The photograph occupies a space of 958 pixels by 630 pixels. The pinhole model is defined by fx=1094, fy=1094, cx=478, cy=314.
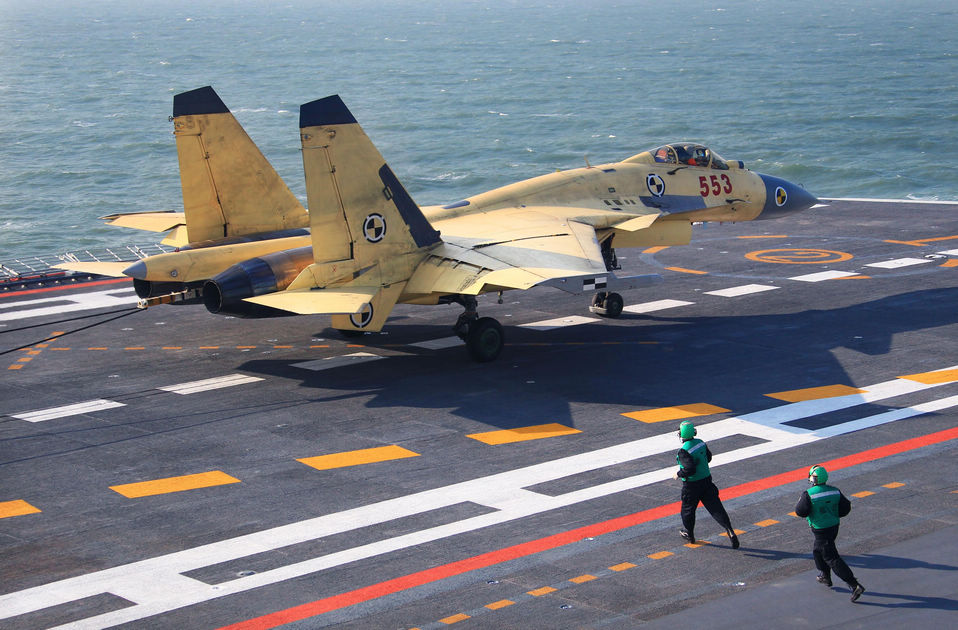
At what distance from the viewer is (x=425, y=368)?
2881 cm

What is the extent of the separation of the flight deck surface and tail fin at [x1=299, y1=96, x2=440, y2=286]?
10.3ft

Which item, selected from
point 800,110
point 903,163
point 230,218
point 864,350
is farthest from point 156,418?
point 800,110

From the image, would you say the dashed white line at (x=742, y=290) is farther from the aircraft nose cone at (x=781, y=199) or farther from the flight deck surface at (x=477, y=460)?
the aircraft nose cone at (x=781, y=199)

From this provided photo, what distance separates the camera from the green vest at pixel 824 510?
15.5 meters

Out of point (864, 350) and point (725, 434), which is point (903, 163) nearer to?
point (864, 350)

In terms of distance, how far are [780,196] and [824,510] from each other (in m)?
23.2

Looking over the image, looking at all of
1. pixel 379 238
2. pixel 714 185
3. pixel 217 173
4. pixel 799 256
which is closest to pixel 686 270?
pixel 799 256

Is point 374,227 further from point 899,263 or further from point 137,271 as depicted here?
point 899,263

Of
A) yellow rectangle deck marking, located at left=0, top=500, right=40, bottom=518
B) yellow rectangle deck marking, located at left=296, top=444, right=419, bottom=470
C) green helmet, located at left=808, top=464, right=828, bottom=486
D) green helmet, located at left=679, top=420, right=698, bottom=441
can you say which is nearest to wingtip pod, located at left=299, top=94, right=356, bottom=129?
yellow rectangle deck marking, located at left=296, top=444, right=419, bottom=470

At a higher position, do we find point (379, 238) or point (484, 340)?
point (379, 238)

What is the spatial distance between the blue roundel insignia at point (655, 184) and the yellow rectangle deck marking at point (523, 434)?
41.6ft

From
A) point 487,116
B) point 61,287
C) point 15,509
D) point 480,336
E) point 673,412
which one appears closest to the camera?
point 15,509

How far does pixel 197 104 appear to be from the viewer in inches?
1148

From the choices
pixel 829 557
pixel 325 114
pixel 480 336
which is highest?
pixel 325 114
